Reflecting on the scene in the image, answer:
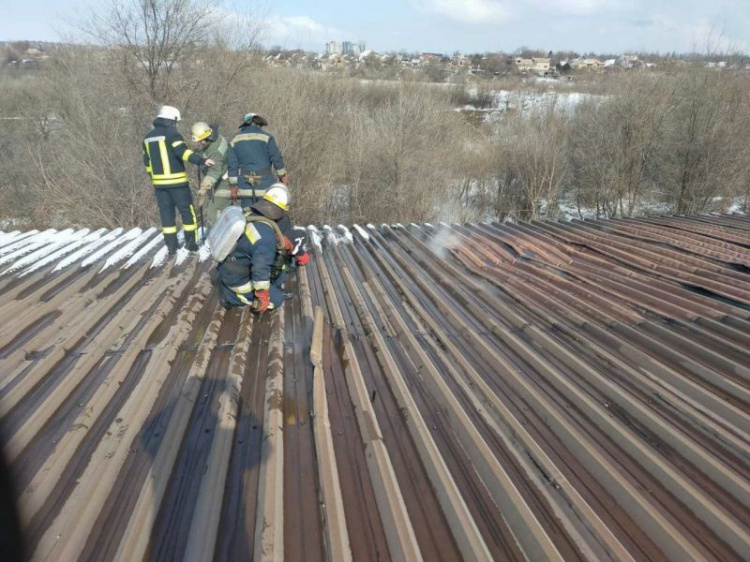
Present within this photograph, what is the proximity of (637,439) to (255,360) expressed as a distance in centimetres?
258

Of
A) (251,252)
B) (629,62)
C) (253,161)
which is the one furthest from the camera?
(629,62)

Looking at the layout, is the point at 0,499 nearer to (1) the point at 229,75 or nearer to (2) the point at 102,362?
(2) the point at 102,362

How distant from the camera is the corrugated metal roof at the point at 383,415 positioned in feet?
6.29

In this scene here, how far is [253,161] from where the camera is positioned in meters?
5.86

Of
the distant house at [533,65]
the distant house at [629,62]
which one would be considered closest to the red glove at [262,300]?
the distant house at [629,62]

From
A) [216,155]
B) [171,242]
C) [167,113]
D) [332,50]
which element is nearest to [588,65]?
[332,50]

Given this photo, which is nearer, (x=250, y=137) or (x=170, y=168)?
(x=170, y=168)

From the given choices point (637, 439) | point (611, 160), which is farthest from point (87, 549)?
point (611, 160)

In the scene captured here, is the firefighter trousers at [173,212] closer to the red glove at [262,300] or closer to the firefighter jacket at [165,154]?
the firefighter jacket at [165,154]

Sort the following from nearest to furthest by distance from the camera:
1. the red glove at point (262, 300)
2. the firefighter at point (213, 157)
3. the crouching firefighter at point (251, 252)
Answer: the crouching firefighter at point (251, 252), the red glove at point (262, 300), the firefighter at point (213, 157)

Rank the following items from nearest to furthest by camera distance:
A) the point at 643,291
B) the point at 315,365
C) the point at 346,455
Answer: the point at 346,455 < the point at 315,365 < the point at 643,291

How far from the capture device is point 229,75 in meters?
16.4

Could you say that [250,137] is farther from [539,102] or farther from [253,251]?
[539,102]

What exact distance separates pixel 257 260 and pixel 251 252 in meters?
0.17
